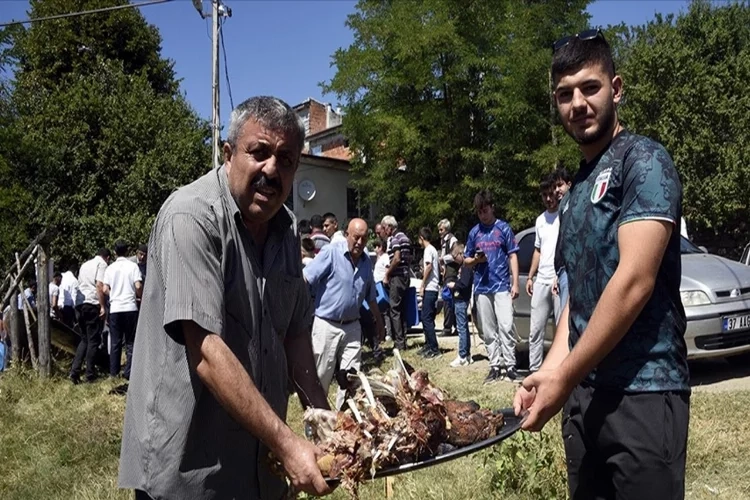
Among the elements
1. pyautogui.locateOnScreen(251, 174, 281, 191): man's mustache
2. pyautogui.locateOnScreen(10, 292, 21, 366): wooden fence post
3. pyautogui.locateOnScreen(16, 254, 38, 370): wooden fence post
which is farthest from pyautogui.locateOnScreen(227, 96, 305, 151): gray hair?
pyautogui.locateOnScreen(10, 292, 21, 366): wooden fence post

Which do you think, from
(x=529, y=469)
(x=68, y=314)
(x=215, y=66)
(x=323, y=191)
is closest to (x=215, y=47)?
(x=215, y=66)

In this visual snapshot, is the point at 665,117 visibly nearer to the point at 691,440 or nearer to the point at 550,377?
the point at 691,440

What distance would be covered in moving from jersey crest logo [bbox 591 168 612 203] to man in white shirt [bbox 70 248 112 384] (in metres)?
10.2

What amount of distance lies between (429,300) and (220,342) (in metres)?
9.47

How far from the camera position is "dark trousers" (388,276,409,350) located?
39.7 ft

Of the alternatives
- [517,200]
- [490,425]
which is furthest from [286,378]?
[517,200]

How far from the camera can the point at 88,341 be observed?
11.3 meters

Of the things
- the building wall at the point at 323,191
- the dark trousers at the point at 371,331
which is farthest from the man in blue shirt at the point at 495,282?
the building wall at the point at 323,191

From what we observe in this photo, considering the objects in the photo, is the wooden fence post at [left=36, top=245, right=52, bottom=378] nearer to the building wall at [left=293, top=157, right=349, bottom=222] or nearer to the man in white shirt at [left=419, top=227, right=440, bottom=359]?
the man in white shirt at [left=419, top=227, right=440, bottom=359]

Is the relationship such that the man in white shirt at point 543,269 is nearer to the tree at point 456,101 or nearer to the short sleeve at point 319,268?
the short sleeve at point 319,268

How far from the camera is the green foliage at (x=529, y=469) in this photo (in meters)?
4.55

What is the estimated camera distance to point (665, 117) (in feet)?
79.0

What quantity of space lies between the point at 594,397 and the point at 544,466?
2335mm

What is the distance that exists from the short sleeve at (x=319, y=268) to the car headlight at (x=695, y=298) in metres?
3.92
